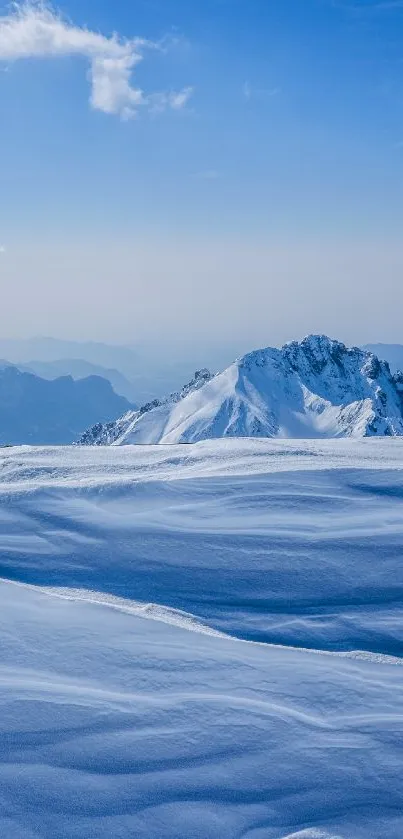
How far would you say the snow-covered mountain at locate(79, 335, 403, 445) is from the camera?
118 meters

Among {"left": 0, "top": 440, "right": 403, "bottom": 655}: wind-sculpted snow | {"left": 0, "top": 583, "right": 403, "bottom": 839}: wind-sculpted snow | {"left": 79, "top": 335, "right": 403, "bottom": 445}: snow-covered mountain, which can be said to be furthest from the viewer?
{"left": 79, "top": 335, "right": 403, "bottom": 445}: snow-covered mountain

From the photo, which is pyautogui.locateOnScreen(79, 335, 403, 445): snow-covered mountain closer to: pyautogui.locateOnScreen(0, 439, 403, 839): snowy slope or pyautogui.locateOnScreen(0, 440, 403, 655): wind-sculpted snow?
pyautogui.locateOnScreen(0, 440, 403, 655): wind-sculpted snow

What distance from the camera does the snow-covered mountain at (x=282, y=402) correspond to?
388 feet

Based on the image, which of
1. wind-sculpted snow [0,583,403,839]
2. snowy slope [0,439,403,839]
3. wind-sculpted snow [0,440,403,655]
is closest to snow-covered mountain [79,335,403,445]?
wind-sculpted snow [0,440,403,655]

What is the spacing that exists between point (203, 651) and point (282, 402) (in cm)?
A: 13169

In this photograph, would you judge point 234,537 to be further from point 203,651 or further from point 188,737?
point 188,737

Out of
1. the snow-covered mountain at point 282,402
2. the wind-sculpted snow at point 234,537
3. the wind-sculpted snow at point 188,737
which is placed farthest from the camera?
the snow-covered mountain at point 282,402

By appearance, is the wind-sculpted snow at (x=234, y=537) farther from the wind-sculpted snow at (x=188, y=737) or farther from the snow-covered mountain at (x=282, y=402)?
the snow-covered mountain at (x=282, y=402)

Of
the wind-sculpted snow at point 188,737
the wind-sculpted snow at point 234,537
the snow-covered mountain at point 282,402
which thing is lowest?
the wind-sculpted snow at point 188,737

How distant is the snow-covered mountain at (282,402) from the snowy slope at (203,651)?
100818mm

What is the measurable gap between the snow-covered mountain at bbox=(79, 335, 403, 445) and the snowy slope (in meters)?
101

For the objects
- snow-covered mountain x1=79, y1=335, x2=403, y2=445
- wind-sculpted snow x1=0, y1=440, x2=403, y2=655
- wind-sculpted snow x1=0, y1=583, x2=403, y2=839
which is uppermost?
snow-covered mountain x1=79, y1=335, x2=403, y2=445

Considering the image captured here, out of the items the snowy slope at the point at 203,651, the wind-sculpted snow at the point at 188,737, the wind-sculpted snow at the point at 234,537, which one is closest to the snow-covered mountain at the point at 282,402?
the wind-sculpted snow at the point at 234,537

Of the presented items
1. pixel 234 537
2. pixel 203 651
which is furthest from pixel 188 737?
pixel 234 537
